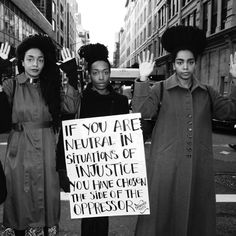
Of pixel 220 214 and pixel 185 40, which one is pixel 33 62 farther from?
pixel 220 214

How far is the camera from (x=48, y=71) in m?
3.37

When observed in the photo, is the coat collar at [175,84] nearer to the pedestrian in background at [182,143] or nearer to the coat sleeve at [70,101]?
the pedestrian in background at [182,143]

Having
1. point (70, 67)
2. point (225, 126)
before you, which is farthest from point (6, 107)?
point (225, 126)

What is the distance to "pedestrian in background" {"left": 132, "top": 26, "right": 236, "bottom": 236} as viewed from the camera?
9.61 feet

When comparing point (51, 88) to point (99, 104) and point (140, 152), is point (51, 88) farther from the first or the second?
point (140, 152)

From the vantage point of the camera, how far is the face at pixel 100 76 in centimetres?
336

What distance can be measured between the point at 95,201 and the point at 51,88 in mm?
1146

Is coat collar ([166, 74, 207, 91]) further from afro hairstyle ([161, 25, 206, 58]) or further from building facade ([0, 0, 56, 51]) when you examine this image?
building facade ([0, 0, 56, 51])

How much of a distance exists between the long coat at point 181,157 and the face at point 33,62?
977 mm

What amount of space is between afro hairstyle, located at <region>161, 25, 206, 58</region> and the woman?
103cm

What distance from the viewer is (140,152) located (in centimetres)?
315

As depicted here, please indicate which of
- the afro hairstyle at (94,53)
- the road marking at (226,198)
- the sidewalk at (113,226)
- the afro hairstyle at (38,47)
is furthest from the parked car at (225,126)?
the afro hairstyle at (38,47)

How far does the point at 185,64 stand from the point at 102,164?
3.86 ft

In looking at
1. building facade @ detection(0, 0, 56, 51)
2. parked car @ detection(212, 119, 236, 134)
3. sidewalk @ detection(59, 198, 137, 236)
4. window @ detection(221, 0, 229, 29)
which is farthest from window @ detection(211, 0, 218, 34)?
sidewalk @ detection(59, 198, 137, 236)
